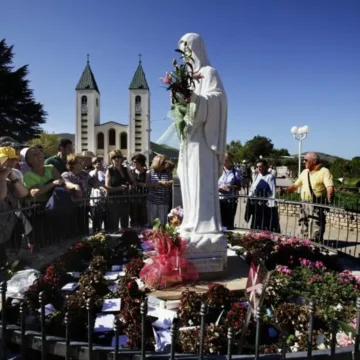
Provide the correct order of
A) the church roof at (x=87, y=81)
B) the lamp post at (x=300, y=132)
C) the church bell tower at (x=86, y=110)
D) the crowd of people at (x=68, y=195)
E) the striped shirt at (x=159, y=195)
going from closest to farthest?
the crowd of people at (x=68, y=195) < the striped shirt at (x=159, y=195) < the lamp post at (x=300, y=132) < the church roof at (x=87, y=81) < the church bell tower at (x=86, y=110)

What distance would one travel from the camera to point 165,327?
2.99 m

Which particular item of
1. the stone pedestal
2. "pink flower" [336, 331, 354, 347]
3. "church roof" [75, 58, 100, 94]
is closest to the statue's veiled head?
the stone pedestal

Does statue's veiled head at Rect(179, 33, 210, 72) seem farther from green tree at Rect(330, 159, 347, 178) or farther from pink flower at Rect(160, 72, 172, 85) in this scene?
green tree at Rect(330, 159, 347, 178)

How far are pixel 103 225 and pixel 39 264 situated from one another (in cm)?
243

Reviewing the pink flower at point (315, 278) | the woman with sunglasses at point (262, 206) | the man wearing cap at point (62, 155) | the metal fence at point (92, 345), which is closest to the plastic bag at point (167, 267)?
the pink flower at point (315, 278)

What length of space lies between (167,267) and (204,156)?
4.45 feet

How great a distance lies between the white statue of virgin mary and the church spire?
7764 centimetres

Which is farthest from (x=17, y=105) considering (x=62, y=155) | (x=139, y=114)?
(x=139, y=114)

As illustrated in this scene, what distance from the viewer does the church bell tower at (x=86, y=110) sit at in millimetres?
79188

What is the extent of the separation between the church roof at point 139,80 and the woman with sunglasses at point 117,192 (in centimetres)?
7509

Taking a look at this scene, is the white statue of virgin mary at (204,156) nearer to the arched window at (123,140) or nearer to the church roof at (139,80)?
the church roof at (139,80)

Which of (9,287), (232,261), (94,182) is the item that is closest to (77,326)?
(9,287)

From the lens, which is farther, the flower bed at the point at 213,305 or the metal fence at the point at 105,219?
the metal fence at the point at 105,219

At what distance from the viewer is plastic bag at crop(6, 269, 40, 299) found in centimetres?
336
